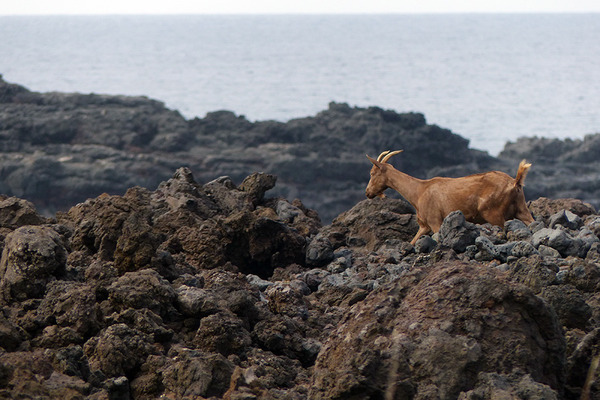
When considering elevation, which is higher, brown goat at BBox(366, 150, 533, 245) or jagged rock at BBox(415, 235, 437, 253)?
brown goat at BBox(366, 150, 533, 245)

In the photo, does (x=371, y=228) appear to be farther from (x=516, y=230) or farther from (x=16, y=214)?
(x=16, y=214)

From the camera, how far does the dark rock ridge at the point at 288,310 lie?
19.7ft

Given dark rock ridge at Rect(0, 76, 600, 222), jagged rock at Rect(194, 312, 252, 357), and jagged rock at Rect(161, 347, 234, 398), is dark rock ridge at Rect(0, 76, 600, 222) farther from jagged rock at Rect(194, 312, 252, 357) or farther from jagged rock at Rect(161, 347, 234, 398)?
jagged rock at Rect(161, 347, 234, 398)

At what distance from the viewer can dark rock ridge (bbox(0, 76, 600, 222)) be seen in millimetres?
44844

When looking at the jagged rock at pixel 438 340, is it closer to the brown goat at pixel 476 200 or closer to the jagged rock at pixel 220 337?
the jagged rock at pixel 220 337

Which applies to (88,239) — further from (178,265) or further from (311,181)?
(311,181)

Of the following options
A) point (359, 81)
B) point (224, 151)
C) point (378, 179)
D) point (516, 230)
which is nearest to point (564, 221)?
point (516, 230)

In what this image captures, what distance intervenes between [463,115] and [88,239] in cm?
9628

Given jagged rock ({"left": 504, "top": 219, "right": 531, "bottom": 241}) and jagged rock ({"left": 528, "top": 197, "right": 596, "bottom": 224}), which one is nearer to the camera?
jagged rock ({"left": 504, "top": 219, "right": 531, "bottom": 241})

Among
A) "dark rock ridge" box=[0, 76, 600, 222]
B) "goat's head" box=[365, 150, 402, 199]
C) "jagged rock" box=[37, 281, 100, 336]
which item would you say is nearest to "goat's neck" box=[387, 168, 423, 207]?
"goat's head" box=[365, 150, 402, 199]

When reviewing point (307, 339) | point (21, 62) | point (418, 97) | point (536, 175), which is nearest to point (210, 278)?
point (307, 339)

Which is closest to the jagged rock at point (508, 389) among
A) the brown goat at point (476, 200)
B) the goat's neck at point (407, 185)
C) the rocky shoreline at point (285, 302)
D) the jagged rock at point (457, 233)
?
the rocky shoreline at point (285, 302)

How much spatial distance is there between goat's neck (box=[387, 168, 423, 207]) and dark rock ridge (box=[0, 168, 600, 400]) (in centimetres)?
50

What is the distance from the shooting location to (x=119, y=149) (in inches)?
1907
